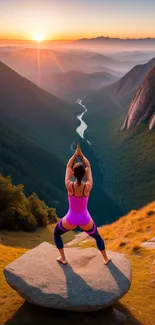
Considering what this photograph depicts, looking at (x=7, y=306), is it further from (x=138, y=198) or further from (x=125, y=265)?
(x=138, y=198)

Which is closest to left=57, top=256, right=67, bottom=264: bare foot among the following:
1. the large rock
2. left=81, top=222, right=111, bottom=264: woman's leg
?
the large rock

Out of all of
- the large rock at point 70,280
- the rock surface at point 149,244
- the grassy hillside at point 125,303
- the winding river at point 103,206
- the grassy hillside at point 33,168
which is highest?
the large rock at point 70,280

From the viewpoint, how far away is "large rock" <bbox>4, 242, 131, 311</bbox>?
10.8 m

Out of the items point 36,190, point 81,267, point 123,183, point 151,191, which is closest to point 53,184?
point 36,190

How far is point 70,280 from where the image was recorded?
11914 mm

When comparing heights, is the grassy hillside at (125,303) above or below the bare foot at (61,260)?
below

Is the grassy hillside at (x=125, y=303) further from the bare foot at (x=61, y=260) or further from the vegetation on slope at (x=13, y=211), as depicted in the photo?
the vegetation on slope at (x=13, y=211)

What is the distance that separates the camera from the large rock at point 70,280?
10789 millimetres

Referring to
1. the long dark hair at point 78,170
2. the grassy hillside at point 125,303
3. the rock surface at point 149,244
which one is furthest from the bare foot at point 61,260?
the rock surface at point 149,244

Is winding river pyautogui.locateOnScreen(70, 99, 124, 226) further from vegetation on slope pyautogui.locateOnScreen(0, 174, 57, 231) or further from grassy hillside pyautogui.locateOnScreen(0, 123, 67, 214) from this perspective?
vegetation on slope pyautogui.locateOnScreen(0, 174, 57, 231)

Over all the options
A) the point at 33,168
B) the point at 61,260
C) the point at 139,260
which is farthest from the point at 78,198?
the point at 33,168

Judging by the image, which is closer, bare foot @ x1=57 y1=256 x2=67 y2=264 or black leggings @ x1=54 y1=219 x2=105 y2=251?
black leggings @ x1=54 y1=219 x2=105 y2=251

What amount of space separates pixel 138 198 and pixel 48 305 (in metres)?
145

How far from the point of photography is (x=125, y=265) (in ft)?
43.1
